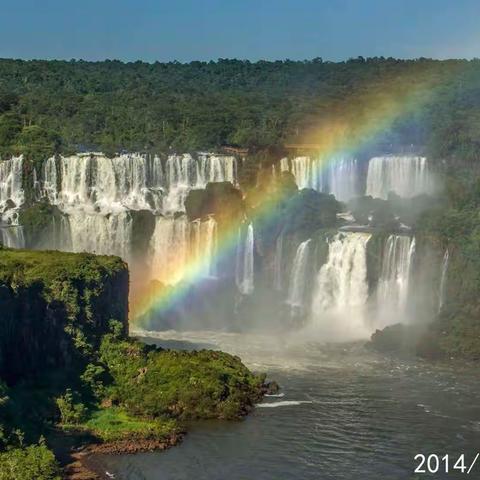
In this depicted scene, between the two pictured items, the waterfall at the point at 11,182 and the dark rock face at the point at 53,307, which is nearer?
the dark rock face at the point at 53,307

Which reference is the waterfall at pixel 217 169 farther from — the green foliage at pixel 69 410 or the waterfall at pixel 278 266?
the green foliage at pixel 69 410

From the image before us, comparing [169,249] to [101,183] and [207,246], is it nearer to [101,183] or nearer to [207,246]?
[207,246]

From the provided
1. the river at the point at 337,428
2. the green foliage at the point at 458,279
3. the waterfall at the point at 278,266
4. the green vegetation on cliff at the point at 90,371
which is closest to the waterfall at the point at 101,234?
the waterfall at the point at 278,266

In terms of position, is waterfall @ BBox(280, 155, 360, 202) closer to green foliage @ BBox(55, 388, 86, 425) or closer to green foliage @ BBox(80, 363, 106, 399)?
green foliage @ BBox(80, 363, 106, 399)

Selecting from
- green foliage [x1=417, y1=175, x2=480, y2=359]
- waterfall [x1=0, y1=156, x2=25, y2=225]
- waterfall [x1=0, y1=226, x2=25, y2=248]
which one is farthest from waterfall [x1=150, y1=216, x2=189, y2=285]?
green foliage [x1=417, y1=175, x2=480, y2=359]

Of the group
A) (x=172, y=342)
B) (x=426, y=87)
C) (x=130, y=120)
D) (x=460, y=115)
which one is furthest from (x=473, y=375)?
(x=426, y=87)

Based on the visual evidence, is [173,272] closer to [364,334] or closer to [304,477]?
[364,334]
